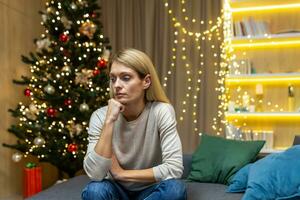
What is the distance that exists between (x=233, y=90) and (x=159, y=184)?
8.47 ft

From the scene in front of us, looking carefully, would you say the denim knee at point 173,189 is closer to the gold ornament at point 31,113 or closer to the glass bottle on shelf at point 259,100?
the gold ornament at point 31,113

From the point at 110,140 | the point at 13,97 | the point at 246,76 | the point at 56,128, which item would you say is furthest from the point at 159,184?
the point at 13,97

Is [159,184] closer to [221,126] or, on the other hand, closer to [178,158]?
[178,158]

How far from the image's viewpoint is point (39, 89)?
367 cm

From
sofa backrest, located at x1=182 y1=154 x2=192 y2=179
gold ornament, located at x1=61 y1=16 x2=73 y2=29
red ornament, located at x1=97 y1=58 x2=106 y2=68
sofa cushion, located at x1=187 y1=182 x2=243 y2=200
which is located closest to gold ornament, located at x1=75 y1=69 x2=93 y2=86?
red ornament, located at x1=97 y1=58 x2=106 y2=68

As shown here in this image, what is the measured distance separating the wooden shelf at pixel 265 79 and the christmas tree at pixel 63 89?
1.37 metres

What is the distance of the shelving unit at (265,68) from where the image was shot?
3846mm

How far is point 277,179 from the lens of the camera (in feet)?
6.30

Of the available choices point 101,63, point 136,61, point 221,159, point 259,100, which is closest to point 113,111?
point 136,61

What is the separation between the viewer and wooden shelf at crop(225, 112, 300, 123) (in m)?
3.75

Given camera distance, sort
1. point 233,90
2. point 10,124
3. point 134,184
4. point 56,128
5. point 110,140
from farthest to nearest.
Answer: point 233,90, point 10,124, point 56,128, point 134,184, point 110,140

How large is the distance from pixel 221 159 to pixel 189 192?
17.6 inches

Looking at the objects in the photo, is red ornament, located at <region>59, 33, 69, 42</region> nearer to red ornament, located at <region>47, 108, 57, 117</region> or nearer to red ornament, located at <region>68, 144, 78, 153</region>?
red ornament, located at <region>47, 108, 57, 117</region>

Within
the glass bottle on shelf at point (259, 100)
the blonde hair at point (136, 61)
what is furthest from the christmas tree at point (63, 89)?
the blonde hair at point (136, 61)
